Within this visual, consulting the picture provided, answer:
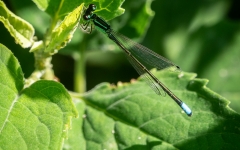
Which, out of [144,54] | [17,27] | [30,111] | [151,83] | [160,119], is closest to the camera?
[30,111]

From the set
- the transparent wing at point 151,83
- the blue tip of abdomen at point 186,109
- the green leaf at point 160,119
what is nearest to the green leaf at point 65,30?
the green leaf at point 160,119

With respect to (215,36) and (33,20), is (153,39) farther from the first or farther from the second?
(33,20)

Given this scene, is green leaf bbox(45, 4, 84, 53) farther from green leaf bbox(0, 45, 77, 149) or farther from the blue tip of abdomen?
the blue tip of abdomen

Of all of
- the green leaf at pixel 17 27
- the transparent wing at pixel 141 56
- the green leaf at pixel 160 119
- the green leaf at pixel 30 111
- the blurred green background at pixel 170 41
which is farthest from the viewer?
the blurred green background at pixel 170 41

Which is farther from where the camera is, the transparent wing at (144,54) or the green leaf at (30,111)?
the transparent wing at (144,54)

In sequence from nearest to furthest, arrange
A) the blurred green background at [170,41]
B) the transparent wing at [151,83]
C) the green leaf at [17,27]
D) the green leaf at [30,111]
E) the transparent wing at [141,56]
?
the green leaf at [30,111]
the green leaf at [17,27]
the transparent wing at [151,83]
the transparent wing at [141,56]
the blurred green background at [170,41]

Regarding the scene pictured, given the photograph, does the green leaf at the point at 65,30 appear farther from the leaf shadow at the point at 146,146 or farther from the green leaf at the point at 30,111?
the leaf shadow at the point at 146,146

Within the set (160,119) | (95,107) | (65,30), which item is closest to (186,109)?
(160,119)

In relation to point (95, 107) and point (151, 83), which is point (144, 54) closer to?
point (151, 83)

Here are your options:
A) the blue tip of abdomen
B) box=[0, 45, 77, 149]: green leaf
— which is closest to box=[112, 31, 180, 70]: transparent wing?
the blue tip of abdomen
